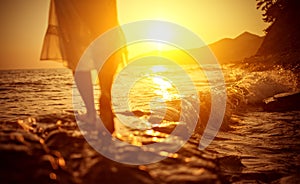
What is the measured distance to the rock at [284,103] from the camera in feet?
25.8

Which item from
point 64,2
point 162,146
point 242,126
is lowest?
point 242,126

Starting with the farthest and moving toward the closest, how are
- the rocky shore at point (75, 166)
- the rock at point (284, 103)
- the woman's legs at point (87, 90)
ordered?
the rock at point (284, 103) → the woman's legs at point (87, 90) → the rocky shore at point (75, 166)

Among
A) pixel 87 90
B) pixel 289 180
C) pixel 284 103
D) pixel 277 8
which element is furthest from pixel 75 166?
pixel 277 8

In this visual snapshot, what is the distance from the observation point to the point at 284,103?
8.05 meters

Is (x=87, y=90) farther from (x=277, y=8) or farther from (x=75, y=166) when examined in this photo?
(x=277, y=8)

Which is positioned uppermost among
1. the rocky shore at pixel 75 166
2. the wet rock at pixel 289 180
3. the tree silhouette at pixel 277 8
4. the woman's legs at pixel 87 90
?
the tree silhouette at pixel 277 8

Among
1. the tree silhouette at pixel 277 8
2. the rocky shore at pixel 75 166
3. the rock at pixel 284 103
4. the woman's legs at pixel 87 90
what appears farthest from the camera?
the tree silhouette at pixel 277 8

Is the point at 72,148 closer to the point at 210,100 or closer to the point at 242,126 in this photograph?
the point at 242,126

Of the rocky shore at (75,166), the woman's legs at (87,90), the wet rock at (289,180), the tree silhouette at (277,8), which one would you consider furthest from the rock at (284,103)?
the tree silhouette at (277,8)

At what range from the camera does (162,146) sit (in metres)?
2.29

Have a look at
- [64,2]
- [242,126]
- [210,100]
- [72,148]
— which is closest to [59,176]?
[72,148]

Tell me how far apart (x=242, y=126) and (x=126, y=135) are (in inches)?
195

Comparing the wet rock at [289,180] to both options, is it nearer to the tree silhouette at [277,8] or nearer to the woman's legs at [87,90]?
the woman's legs at [87,90]

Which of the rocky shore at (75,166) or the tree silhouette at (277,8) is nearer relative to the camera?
the rocky shore at (75,166)
